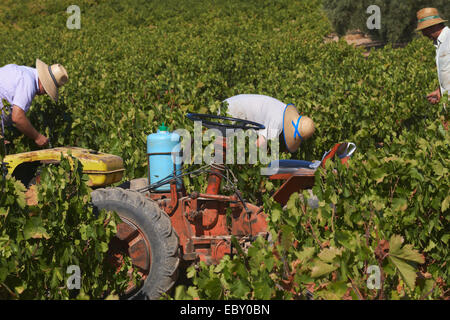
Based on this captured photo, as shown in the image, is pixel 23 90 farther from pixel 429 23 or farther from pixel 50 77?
pixel 429 23

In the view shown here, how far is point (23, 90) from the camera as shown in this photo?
4844mm

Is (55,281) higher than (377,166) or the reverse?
the reverse

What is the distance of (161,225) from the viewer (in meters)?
3.77

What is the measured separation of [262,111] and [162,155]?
1372 mm

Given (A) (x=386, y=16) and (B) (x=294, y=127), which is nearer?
(B) (x=294, y=127)

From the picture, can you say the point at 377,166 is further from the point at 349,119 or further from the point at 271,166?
the point at 349,119

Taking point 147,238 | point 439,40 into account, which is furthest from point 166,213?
point 439,40

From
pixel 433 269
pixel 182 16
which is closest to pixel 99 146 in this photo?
pixel 433 269

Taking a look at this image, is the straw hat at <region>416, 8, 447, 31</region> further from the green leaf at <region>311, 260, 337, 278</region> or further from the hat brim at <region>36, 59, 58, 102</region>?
the green leaf at <region>311, 260, 337, 278</region>

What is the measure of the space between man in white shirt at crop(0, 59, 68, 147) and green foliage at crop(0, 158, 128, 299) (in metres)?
1.28

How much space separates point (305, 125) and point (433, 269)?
1.81m

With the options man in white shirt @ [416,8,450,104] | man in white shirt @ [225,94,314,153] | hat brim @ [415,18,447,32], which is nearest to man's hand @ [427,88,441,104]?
man in white shirt @ [416,8,450,104]

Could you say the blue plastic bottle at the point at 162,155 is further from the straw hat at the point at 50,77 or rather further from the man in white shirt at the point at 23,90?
the straw hat at the point at 50,77

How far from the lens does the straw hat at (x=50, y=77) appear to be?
5051 mm
